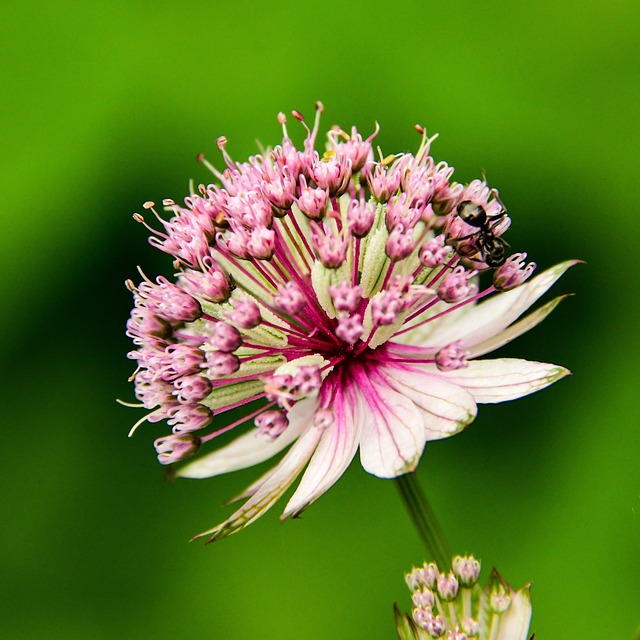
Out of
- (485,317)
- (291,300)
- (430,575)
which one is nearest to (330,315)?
(291,300)

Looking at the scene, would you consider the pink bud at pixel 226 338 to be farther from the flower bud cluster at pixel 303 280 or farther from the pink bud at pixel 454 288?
the pink bud at pixel 454 288

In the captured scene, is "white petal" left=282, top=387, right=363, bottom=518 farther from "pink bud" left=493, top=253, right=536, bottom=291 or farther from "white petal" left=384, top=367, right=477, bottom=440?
"pink bud" left=493, top=253, right=536, bottom=291

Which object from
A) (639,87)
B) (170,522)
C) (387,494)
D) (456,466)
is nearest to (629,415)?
(456,466)

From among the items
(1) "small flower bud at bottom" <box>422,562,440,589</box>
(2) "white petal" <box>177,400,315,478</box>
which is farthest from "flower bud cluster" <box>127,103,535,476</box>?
(1) "small flower bud at bottom" <box>422,562,440,589</box>

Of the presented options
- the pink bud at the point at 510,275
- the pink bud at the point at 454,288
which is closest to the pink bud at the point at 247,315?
the pink bud at the point at 454,288

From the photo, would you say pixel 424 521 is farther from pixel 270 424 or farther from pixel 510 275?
pixel 510 275

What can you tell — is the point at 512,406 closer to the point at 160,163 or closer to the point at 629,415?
the point at 629,415
